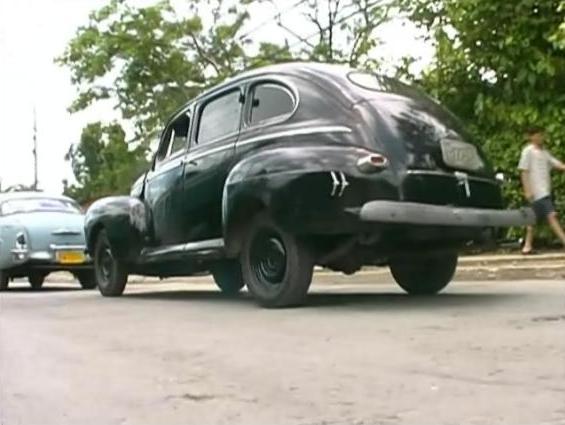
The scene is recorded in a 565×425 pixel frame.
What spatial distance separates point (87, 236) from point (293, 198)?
4.28m

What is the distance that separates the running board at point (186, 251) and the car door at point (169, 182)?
0.29ft

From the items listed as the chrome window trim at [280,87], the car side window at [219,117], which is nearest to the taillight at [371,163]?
the chrome window trim at [280,87]

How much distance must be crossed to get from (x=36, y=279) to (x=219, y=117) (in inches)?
293

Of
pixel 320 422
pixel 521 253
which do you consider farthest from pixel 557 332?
pixel 521 253

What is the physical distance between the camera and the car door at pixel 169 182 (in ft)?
30.3

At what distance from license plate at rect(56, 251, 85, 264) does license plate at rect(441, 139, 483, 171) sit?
7757 mm

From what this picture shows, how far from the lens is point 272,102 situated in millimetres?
8375

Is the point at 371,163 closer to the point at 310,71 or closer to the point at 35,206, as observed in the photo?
the point at 310,71

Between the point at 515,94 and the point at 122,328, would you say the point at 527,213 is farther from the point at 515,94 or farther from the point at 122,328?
the point at 515,94

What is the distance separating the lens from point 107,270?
11.0m

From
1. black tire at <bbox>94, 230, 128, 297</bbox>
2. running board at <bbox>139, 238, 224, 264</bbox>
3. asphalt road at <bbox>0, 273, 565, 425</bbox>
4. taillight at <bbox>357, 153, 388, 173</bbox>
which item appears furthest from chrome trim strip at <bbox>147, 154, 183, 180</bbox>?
taillight at <bbox>357, 153, 388, 173</bbox>

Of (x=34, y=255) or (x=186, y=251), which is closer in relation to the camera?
(x=186, y=251)

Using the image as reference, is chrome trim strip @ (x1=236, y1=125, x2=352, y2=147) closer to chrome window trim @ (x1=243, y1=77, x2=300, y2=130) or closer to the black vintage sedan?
the black vintage sedan

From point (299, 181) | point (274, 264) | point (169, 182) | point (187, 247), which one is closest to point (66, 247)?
point (169, 182)
